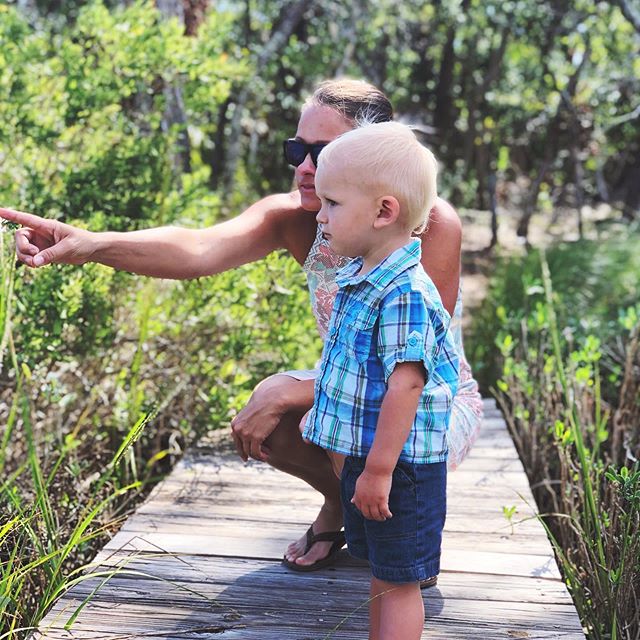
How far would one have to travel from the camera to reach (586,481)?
91.9 inches

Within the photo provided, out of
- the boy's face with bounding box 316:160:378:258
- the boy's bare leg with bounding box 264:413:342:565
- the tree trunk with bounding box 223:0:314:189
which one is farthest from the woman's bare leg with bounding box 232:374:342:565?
the tree trunk with bounding box 223:0:314:189

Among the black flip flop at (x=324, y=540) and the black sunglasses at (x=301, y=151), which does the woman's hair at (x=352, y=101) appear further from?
the black flip flop at (x=324, y=540)

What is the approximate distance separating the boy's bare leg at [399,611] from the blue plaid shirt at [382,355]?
0.29 meters

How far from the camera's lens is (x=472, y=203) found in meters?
11.5

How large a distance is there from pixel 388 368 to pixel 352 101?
2.67ft

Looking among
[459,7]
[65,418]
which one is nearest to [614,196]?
[459,7]

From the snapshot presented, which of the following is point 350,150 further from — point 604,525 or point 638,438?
point 638,438

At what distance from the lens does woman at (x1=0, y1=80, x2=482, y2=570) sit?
2.29 meters

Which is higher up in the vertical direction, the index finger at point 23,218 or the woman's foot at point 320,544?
the index finger at point 23,218

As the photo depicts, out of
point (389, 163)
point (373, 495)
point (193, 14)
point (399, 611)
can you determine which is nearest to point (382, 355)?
point (373, 495)

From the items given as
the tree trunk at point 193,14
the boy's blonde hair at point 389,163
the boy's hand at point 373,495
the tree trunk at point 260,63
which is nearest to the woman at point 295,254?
the boy's blonde hair at point 389,163

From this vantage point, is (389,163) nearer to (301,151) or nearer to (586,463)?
(301,151)

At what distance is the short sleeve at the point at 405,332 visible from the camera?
5.84 ft

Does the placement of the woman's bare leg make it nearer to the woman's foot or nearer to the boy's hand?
the woman's foot
